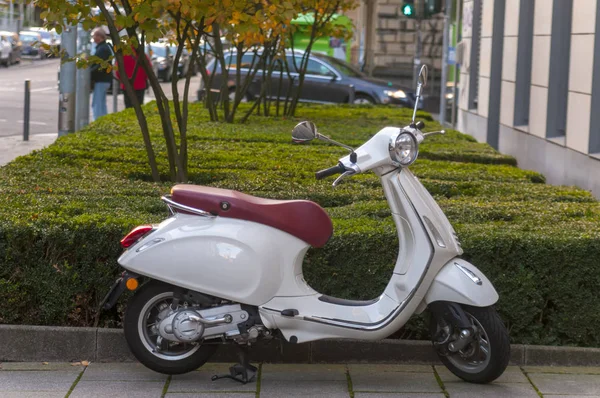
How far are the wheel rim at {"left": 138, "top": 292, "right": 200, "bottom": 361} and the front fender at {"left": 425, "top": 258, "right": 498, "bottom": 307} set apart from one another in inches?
48.4

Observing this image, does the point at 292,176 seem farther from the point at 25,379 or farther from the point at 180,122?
the point at 25,379

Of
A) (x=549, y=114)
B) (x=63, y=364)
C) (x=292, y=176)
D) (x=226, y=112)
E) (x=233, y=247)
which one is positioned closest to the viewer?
(x=233, y=247)

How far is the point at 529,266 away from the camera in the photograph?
6004mm

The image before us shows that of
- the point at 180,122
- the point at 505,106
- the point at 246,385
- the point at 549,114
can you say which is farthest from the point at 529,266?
the point at 505,106

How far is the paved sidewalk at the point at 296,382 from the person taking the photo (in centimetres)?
532

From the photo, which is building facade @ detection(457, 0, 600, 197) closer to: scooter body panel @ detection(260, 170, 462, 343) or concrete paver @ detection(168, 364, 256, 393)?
scooter body panel @ detection(260, 170, 462, 343)

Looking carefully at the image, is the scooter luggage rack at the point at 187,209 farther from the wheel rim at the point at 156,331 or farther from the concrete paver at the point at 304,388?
the concrete paver at the point at 304,388

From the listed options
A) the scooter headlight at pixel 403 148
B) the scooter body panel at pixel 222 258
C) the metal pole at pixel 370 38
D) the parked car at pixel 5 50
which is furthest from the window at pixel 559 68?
the parked car at pixel 5 50

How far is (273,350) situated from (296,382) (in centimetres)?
39

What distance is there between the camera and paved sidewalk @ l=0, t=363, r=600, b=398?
5324mm

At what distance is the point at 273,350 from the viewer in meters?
5.89

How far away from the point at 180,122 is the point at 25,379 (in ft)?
13.3

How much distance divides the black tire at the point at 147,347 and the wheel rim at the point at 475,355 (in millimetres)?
1231

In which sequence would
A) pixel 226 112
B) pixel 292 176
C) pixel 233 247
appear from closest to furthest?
pixel 233 247
pixel 292 176
pixel 226 112
